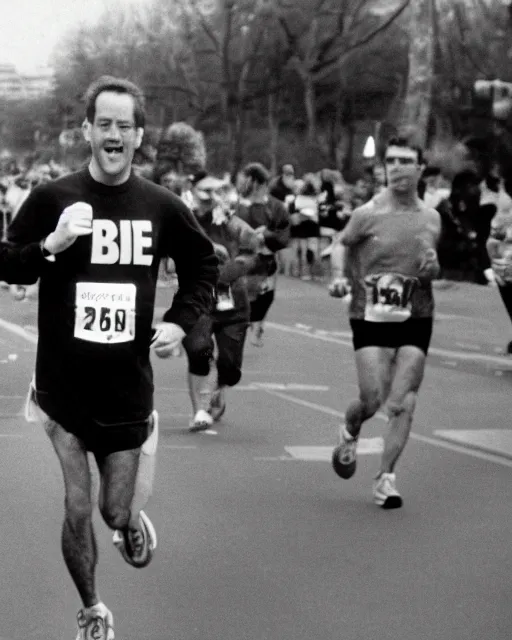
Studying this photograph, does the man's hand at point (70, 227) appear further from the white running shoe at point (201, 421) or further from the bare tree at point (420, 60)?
the bare tree at point (420, 60)

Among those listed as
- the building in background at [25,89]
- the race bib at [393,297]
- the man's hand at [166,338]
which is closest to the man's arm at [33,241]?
the man's hand at [166,338]

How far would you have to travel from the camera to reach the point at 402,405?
8.63 m

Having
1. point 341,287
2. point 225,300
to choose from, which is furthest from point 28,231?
point 225,300

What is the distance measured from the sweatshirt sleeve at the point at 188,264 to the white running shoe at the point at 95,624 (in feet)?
3.24

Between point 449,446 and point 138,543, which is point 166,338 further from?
point 449,446

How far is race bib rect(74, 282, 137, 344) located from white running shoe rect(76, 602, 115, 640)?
33.9 inches

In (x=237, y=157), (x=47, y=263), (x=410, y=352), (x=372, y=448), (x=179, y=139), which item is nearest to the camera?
(x=47, y=263)

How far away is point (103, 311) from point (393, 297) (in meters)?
3.20

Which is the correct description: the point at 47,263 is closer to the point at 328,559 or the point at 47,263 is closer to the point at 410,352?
the point at 328,559

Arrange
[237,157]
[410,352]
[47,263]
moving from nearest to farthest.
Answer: [47,263] → [410,352] → [237,157]

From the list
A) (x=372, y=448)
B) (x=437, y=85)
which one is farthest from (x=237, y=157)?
(x=372, y=448)

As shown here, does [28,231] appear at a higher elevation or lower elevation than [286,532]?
higher

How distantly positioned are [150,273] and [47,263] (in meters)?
0.35

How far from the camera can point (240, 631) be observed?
19.6 feet
